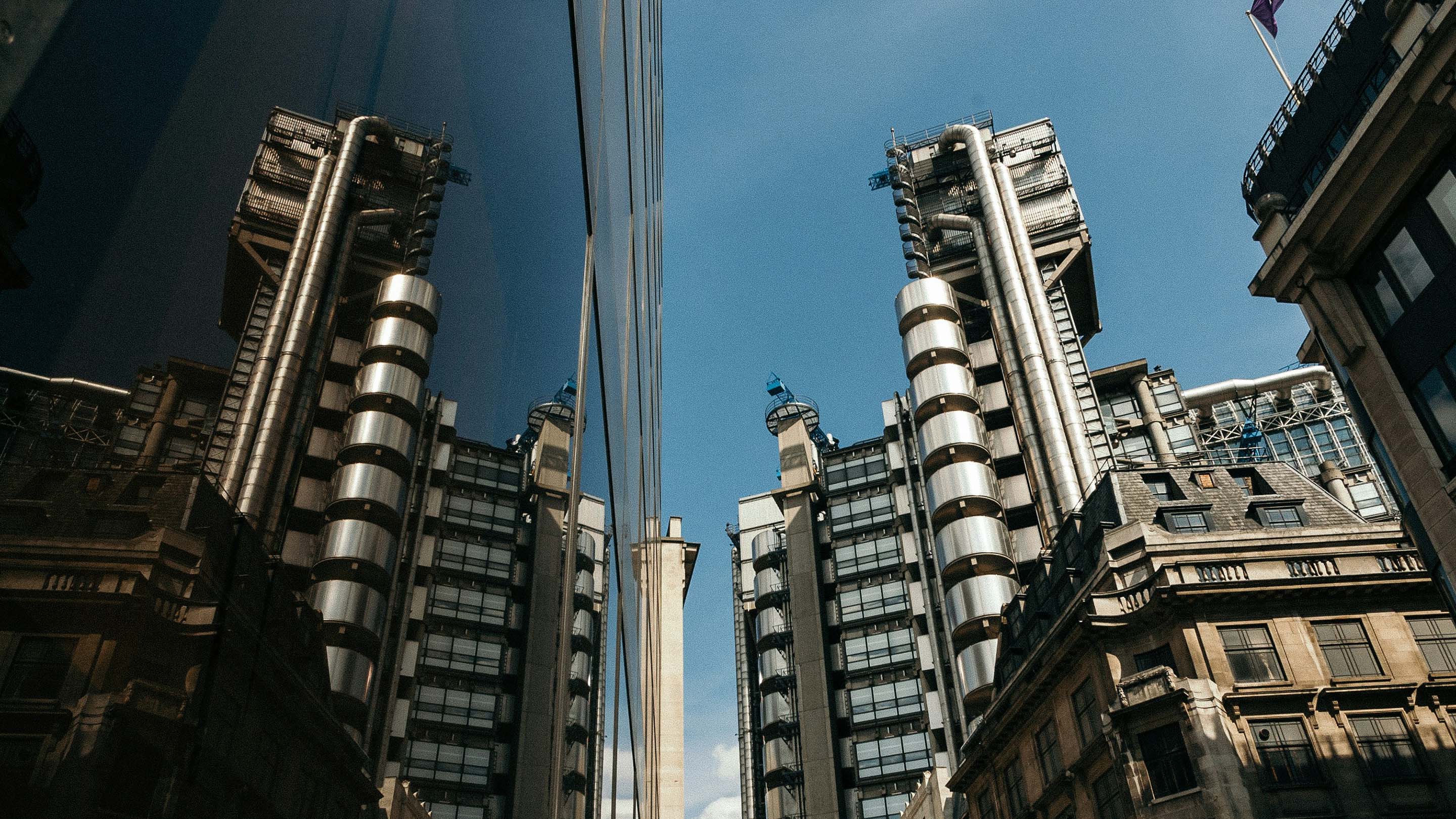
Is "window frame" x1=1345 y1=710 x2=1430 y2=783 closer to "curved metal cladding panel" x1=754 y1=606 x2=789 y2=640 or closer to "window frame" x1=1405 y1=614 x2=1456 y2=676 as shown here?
"window frame" x1=1405 y1=614 x2=1456 y2=676

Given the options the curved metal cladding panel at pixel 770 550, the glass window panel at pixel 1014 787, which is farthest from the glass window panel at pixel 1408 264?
the curved metal cladding panel at pixel 770 550

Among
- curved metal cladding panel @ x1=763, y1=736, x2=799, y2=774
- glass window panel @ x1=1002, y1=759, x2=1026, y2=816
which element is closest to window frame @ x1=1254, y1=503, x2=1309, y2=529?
glass window panel @ x1=1002, y1=759, x2=1026, y2=816

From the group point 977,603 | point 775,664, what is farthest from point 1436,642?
point 775,664

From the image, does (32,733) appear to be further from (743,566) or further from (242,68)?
(743,566)

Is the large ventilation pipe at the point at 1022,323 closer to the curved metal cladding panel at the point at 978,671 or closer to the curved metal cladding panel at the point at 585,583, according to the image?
the curved metal cladding panel at the point at 978,671

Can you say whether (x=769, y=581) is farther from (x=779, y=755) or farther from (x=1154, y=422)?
(x=1154, y=422)

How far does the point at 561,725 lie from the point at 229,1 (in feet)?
13.2

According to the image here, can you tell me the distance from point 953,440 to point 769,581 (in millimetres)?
31067

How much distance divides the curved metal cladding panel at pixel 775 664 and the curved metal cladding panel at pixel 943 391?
26.5 metres

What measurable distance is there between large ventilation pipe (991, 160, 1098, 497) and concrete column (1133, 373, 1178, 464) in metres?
12.1

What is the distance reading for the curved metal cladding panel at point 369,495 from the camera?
5.32 feet

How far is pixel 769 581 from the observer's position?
282 feet

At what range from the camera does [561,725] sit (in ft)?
15.4

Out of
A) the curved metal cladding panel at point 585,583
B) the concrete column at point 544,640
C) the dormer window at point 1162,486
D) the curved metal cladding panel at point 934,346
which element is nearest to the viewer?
the concrete column at point 544,640
